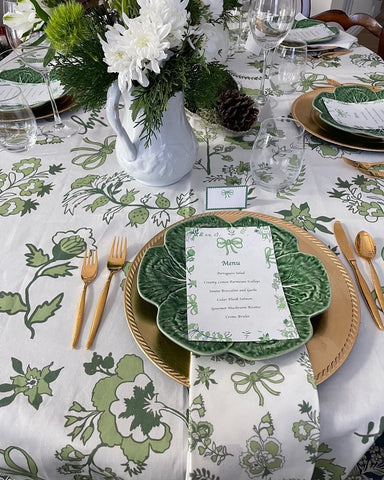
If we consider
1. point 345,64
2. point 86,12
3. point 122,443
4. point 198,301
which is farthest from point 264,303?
point 345,64

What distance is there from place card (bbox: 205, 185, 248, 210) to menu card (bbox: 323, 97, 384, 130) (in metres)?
0.32

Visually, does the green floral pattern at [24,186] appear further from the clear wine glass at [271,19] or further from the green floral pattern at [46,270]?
the clear wine glass at [271,19]

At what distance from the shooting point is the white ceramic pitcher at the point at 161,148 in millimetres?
654

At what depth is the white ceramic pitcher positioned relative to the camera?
654mm

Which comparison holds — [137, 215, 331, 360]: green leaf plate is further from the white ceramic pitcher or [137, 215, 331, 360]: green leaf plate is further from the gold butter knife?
the gold butter knife

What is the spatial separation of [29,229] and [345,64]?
98 centimetres

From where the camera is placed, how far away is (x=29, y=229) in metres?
0.65

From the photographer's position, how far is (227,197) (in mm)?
682

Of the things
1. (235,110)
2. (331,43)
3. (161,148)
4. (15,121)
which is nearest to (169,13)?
(161,148)

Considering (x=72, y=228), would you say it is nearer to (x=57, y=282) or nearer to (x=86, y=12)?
(x=57, y=282)

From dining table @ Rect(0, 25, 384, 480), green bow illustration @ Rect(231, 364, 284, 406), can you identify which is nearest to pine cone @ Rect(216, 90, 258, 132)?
dining table @ Rect(0, 25, 384, 480)

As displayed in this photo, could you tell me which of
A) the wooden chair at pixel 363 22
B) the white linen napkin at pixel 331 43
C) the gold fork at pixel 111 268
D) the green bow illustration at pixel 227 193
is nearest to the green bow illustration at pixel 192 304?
the gold fork at pixel 111 268

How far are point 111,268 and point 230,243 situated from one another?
0.17 meters

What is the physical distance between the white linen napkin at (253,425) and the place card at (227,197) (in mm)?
317
